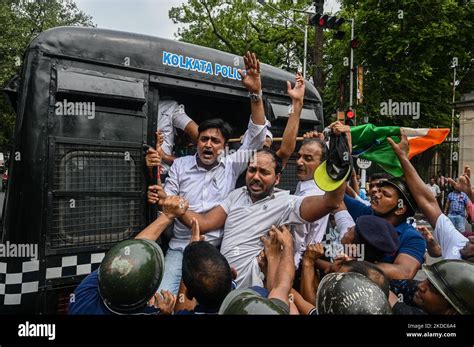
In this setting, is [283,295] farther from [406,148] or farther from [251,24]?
[251,24]

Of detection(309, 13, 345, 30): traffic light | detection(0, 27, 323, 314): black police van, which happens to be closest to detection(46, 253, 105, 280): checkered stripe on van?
detection(0, 27, 323, 314): black police van

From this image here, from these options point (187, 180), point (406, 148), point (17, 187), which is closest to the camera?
point (17, 187)

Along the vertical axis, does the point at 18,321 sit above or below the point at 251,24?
below

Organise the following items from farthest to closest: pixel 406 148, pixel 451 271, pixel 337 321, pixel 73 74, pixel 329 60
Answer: pixel 329 60, pixel 406 148, pixel 73 74, pixel 451 271, pixel 337 321

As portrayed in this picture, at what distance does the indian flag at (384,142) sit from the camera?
3.86 m

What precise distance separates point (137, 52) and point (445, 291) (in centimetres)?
246

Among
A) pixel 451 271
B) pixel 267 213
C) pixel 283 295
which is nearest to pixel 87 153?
pixel 267 213

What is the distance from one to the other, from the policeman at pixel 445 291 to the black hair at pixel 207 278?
35.4 inches

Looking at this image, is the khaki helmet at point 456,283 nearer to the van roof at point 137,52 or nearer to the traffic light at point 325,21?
the van roof at point 137,52

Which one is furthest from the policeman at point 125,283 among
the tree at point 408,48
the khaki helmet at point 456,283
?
the tree at point 408,48

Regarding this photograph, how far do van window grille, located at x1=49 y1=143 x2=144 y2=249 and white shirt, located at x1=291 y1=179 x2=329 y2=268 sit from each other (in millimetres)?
1131

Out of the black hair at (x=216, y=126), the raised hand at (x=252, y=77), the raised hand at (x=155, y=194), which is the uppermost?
the raised hand at (x=252, y=77)

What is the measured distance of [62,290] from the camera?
2580mm

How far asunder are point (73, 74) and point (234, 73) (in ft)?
4.58
